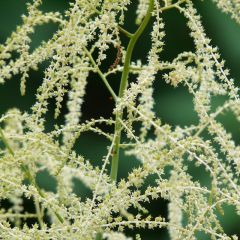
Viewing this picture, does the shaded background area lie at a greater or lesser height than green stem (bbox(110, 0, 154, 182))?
greater

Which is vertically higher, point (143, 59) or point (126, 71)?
point (143, 59)

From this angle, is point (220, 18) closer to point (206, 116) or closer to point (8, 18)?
point (8, 18)

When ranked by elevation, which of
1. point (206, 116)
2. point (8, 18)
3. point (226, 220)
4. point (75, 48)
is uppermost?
point (8, 18)

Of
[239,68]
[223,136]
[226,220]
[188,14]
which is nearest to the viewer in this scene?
[223,136]

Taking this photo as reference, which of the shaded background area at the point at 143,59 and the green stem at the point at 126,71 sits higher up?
the shaded background area at the point at 143,59

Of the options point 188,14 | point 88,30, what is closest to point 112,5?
point 88,30

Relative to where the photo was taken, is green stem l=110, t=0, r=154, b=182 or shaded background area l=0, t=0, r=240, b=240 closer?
green stem l=110, t=0, r=154, b=182

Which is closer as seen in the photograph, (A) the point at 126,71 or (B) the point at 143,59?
(A) the point at 126,71

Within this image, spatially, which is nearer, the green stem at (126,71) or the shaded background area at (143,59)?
the green stem at (126,71)

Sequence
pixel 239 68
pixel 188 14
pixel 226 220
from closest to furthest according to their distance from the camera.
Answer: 1. pixel 188 14
2. pixel 226 220
3. pixel 239 68

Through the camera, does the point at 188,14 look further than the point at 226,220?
No

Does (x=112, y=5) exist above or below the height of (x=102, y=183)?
above
